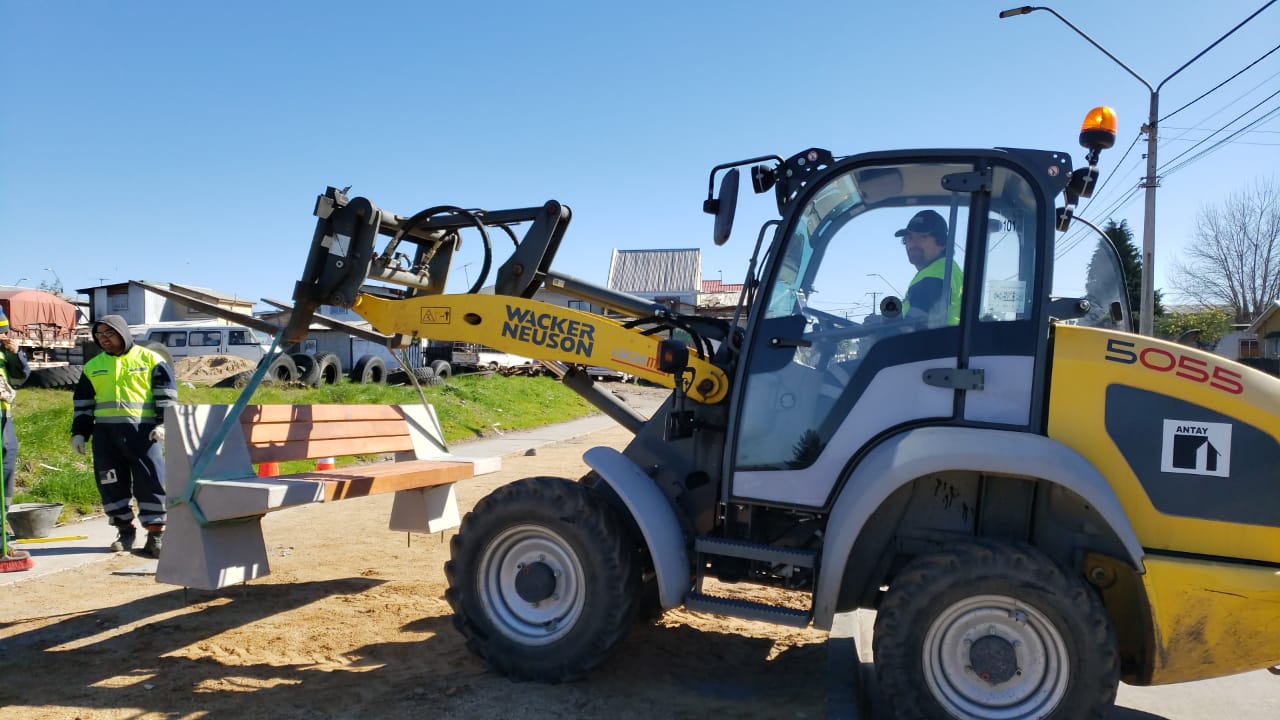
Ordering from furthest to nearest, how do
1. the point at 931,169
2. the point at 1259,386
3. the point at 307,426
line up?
the point at 307,426, the point at 931,169, the point at 1259,386

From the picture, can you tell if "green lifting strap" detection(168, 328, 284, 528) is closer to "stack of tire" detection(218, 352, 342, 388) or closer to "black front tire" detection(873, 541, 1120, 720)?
"black front tire" detection(873, 541, 1120, 720)

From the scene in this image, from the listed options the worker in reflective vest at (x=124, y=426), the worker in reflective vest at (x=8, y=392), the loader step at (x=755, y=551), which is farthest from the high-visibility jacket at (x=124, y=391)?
the loader step at (x=755, y=551)

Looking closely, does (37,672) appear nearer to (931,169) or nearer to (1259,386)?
(931,169)

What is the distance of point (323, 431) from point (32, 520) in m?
3.11

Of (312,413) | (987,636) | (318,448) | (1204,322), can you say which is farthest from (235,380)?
(1204,322)

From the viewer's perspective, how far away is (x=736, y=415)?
4129 mm

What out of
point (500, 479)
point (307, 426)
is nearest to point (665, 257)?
point (500, 479)

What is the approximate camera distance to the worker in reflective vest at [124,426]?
6492 millimetres

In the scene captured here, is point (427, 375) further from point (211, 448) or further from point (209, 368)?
point (211, 448)

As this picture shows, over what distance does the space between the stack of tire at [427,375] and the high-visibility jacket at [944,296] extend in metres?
16.5

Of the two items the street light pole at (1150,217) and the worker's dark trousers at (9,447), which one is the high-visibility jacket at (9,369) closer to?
the worker's dark trousers at (9,447)

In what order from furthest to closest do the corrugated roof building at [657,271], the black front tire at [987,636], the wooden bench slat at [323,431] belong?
the corrugated roof building at [657,271]
the wooden bench slat at [323,431]
the black front tire at [987,636]

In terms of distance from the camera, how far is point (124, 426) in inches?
256

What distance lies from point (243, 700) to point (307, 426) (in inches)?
90.1
